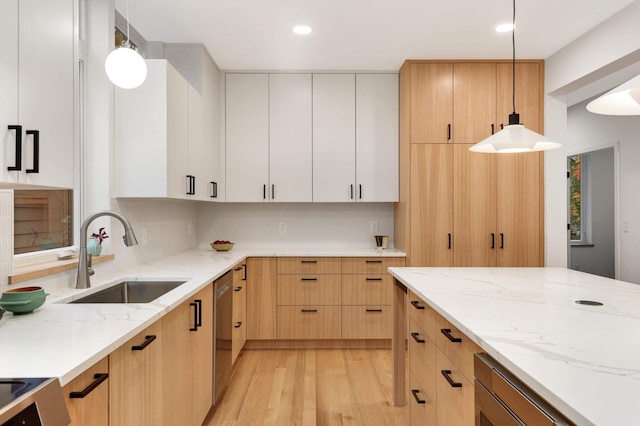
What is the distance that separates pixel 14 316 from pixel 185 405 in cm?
86

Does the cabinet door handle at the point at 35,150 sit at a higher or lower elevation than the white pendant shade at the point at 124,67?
lower

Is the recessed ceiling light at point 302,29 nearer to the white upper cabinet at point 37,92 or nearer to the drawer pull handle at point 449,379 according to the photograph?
the white upper cabinet at point 37,92

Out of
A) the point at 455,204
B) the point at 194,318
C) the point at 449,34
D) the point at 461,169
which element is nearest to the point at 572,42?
the point at 449,34

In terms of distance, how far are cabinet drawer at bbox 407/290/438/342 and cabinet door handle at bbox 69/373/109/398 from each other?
125 cm

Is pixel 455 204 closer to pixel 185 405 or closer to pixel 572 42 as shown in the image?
pixel 572 42

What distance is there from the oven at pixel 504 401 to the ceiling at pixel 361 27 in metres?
2.35

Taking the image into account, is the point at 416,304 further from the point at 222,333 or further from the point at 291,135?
the point at 291,135

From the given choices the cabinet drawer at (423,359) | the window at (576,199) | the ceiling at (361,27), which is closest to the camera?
the cabinet drawer at (423,359)

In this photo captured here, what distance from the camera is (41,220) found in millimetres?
2160

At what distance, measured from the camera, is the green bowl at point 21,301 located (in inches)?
56.6

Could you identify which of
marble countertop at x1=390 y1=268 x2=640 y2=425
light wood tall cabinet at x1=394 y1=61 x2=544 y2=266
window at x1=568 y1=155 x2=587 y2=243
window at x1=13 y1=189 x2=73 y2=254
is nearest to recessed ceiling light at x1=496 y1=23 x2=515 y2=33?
light wood tall cabinet at x1=394 y1=61 x2=544 y2=266

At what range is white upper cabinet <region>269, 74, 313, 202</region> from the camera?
156 inches

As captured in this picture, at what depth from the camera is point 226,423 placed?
95.4 inches

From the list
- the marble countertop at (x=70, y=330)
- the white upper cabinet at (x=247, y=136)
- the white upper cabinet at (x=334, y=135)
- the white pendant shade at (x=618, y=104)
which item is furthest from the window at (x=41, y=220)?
the white pendant shade at (x=618, y=104)
